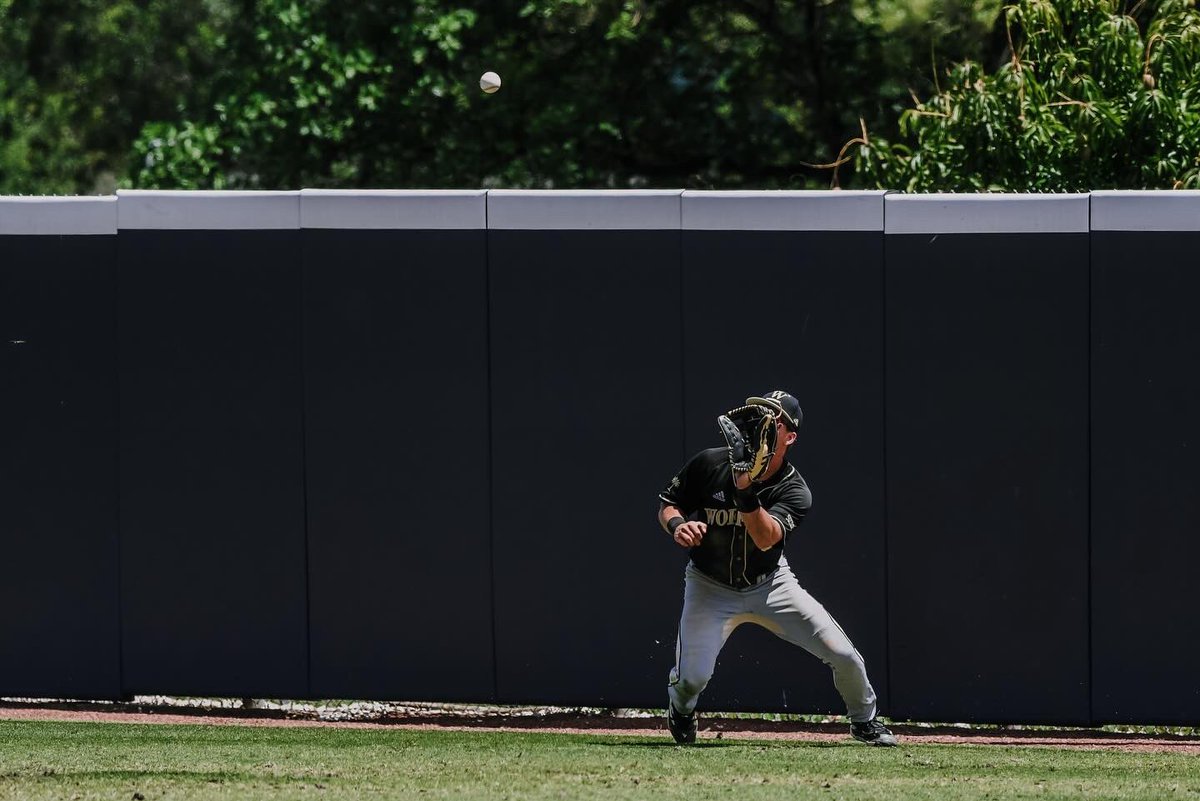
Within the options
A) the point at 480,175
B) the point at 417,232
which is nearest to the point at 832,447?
the point at 417,232

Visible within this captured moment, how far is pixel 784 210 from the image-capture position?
789 cm

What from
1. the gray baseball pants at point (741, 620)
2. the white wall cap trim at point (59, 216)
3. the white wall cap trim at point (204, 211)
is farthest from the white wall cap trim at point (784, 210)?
the white wall cap trim at point (59, 216)

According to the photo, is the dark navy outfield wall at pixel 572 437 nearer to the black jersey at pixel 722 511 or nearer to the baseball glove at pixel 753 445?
the black jersey at pixel 722 511

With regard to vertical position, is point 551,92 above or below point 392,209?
above

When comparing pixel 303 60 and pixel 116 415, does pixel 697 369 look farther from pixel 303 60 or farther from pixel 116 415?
pixel 303 60

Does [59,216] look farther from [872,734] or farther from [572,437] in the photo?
[872,734]

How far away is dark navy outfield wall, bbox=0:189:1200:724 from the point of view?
7836 mm

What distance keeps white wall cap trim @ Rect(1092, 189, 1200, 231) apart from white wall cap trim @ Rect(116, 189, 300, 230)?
3.89m

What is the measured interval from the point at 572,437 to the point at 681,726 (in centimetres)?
161

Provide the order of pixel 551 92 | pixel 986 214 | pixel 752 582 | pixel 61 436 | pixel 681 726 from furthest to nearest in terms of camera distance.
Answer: pixel 551 92
pixel 61 436
pixel 986 214
pixel 681 726
pixel 752 582

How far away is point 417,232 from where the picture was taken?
8070 millimetres

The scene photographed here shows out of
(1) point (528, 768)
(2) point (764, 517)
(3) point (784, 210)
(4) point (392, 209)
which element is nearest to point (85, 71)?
(4) point (392, 209)

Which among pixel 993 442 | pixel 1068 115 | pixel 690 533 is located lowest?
pixel 690 533

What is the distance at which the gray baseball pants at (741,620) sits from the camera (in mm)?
6996
